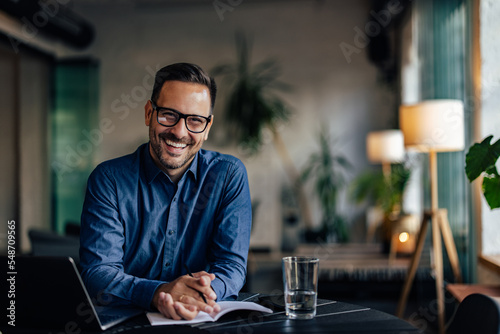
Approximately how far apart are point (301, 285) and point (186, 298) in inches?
11.6

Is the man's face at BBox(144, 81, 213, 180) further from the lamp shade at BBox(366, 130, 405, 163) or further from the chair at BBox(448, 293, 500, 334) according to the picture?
the lamp shade at BBox(366, 130, 405, 163)

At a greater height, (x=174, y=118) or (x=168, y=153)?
(x=174, y=118)

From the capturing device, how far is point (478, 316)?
119 cm

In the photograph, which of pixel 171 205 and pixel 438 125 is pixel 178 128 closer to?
pixel 171 205

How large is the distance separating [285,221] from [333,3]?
2.95 metres

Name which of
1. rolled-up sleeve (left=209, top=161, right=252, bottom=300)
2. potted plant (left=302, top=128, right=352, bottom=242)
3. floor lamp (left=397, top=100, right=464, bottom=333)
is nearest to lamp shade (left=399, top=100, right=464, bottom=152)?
floor lamp (left=397, top=100, right=464, bottom=333)

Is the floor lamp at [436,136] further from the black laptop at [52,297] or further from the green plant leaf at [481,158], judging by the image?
the black laptop at [52,297]

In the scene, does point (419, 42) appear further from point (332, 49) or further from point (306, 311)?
point (306, 311)

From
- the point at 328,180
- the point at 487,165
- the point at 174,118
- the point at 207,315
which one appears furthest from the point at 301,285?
the point at 328,180

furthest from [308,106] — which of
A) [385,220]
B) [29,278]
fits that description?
[29,278]

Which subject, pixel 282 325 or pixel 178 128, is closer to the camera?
pixel 282 325

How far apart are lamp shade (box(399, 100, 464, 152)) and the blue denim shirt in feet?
5.66

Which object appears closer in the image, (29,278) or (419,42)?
(29,278)

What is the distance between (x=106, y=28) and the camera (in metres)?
7.14
